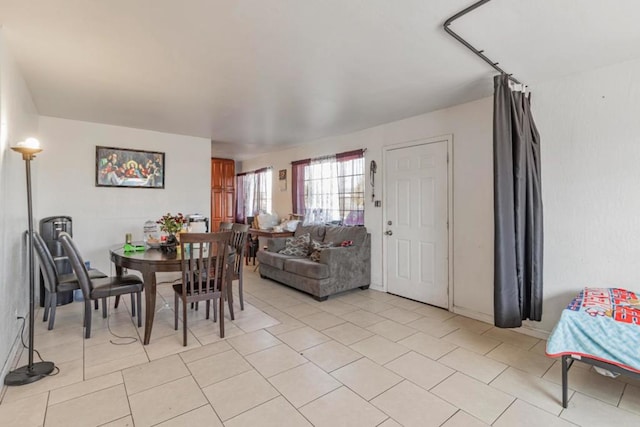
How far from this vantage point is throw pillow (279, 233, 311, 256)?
472 centimetres

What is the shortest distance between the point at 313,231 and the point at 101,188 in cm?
317

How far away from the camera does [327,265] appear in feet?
13.0

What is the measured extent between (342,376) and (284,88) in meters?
2.56

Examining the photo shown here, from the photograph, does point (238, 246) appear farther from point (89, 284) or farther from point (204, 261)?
point (89, 284)

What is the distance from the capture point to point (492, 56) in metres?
→ 2.37

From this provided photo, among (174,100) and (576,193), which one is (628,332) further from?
(174,100)

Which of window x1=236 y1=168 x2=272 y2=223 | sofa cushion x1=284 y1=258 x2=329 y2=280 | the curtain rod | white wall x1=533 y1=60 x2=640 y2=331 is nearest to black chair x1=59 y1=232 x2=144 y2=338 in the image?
sofa cushion x1=284 y1=258 x2=329 y2=280

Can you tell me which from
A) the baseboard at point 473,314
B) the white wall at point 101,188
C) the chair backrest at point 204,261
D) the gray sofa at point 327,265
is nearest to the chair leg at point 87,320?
the chair backrest at point 204,261

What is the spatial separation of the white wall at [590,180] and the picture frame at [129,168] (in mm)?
4994

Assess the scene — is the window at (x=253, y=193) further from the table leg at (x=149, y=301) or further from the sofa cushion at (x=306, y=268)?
the table leg at (x=149, y=301)

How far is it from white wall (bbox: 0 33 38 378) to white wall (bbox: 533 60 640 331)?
4.29 meters

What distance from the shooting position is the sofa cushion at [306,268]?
3.91 m

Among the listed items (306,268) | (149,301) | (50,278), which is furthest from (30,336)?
(306,268)

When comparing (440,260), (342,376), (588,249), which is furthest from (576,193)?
(342,376)
